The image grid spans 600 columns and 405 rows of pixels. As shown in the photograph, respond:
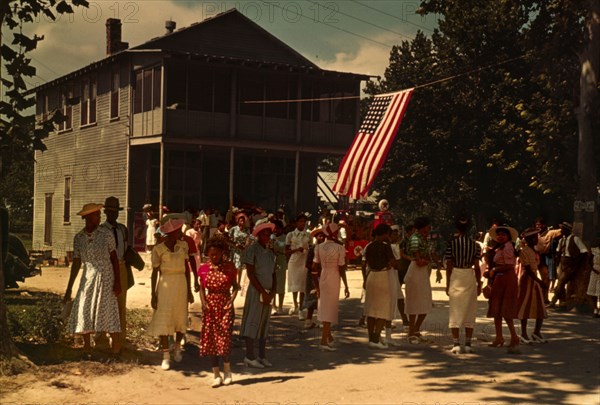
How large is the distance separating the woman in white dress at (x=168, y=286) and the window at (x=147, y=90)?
18.2 m

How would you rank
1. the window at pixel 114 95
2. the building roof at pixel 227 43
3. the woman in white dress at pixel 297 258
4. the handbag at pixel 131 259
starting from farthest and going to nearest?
1. the building roof at pixel 227 43
2. the window at pixel 114 95
3. the woman in white dress at pixel 297 258
4. the handbag at pixel 131 259

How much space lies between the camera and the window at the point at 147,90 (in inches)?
1058

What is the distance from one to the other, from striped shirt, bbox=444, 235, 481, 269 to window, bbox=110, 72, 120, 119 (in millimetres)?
21818

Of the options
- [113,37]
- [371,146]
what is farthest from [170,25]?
[371,146]

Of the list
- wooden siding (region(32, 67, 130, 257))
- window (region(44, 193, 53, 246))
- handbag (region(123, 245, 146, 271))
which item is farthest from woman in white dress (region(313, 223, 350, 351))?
window (region(44, 193, 53, 246))

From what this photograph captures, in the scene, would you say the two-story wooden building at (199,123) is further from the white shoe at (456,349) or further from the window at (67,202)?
the white shoe at (456,349)

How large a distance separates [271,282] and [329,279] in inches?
65.4

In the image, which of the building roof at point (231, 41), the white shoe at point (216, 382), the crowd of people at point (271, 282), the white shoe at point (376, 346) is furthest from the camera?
the building roof at point (231, 41)

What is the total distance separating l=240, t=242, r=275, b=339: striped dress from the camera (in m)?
9.19

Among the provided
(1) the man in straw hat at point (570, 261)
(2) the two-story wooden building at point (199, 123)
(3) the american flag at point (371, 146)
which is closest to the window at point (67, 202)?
(2) the two-story wooden building at point (199, 123)

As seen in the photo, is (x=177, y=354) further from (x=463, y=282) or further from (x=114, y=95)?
(x=114, y=95)

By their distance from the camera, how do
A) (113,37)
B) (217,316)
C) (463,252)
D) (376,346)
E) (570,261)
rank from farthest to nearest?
(113,37), (570,261), (376,346), (463,252), (217,316)

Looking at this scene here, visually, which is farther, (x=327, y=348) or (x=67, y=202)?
(x=67, y=202)

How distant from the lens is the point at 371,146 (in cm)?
1844
